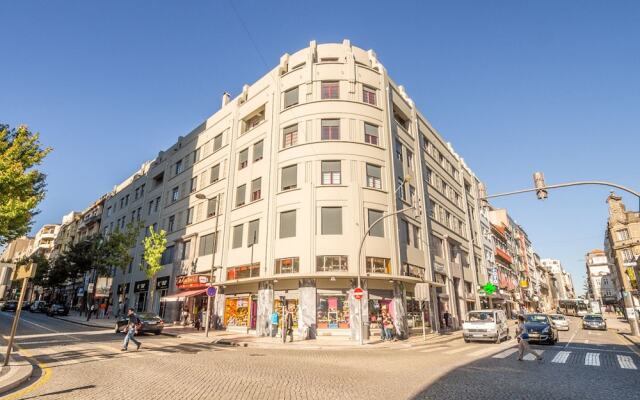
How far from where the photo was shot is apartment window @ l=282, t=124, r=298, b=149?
85.4 feet

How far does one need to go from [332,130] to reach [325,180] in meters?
4.03

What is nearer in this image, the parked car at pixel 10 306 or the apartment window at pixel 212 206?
the apartment window at pixel 212 206

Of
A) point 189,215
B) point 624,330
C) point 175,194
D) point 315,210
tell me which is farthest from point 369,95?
point 624,330

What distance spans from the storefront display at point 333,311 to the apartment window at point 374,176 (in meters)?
8.14

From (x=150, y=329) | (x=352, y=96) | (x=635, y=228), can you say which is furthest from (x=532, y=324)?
(x=635, y=228)

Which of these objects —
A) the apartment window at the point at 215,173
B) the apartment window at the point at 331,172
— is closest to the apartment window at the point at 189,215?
the apartment window at the point at 215,173

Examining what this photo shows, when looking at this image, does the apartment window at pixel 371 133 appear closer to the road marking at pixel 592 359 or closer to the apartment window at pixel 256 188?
the apartment window at pixel 256 188

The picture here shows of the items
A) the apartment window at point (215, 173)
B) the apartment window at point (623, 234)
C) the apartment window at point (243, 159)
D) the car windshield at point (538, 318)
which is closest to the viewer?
the car windshield at point (538, 318)

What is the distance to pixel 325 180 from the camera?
78.7ft

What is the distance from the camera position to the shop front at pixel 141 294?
35.3 m

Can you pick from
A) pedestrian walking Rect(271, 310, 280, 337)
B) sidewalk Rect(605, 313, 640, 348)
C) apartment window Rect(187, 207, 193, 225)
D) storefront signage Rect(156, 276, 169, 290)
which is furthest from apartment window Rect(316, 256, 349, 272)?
storefront signage Rect(156, 276, 169, 290)

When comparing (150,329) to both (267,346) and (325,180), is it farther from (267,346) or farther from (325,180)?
(325,180)

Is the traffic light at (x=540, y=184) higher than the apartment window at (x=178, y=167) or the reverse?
the reverse

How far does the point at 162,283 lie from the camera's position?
3362cm
